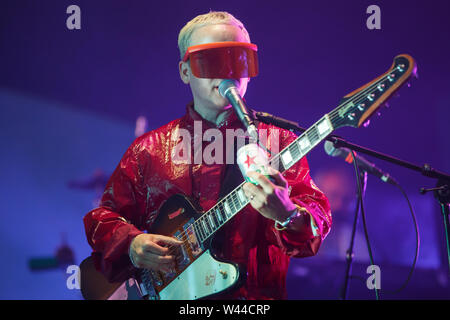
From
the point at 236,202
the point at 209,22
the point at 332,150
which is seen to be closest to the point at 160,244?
the point at 236,202

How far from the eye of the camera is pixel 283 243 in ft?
4.79

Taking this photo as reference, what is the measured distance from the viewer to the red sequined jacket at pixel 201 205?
1.57 meters

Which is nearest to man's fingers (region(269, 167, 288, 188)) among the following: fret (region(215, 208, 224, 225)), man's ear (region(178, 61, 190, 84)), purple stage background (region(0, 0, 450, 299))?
fret (region(215, 208, 224, 225))

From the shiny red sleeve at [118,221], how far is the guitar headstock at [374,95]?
1.04 metres

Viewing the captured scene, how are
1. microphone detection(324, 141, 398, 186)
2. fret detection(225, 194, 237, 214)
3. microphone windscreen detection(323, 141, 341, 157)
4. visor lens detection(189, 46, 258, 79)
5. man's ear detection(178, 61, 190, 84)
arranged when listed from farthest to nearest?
1. microphone windscreen detection(323, 141, 341, 157)
2. microphone detection(324, 141, 398, 186)
3. man's ear detection(178, 61, 190, 84)
4. visor lens detection(189, 46, 258, 79)
5. fret detection(225, 194, 237, 214)

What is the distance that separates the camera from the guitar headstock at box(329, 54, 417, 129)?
1.19m

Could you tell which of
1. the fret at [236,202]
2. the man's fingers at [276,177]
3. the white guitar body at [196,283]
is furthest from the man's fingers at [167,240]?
the man's fingers at [276,177]

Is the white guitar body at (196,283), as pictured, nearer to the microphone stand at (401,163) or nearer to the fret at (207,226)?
the fret at (207,226)

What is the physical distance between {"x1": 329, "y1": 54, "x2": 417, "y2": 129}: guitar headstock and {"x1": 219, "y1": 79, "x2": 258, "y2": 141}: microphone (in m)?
0.29

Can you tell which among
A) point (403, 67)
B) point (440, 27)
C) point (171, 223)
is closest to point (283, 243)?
point (171, 223)

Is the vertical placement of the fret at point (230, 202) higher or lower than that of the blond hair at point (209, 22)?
lower

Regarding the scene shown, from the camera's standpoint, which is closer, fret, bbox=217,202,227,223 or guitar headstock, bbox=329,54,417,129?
guitar headstock, bbox=329,54,417,129

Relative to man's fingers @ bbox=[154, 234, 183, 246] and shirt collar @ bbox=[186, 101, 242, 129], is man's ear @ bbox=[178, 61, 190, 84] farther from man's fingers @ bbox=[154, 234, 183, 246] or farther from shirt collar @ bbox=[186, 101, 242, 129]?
man's fingers @ bbox=[154, 234, 183, 246]

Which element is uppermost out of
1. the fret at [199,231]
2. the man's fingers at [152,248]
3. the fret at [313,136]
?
the fret at [313,136]
